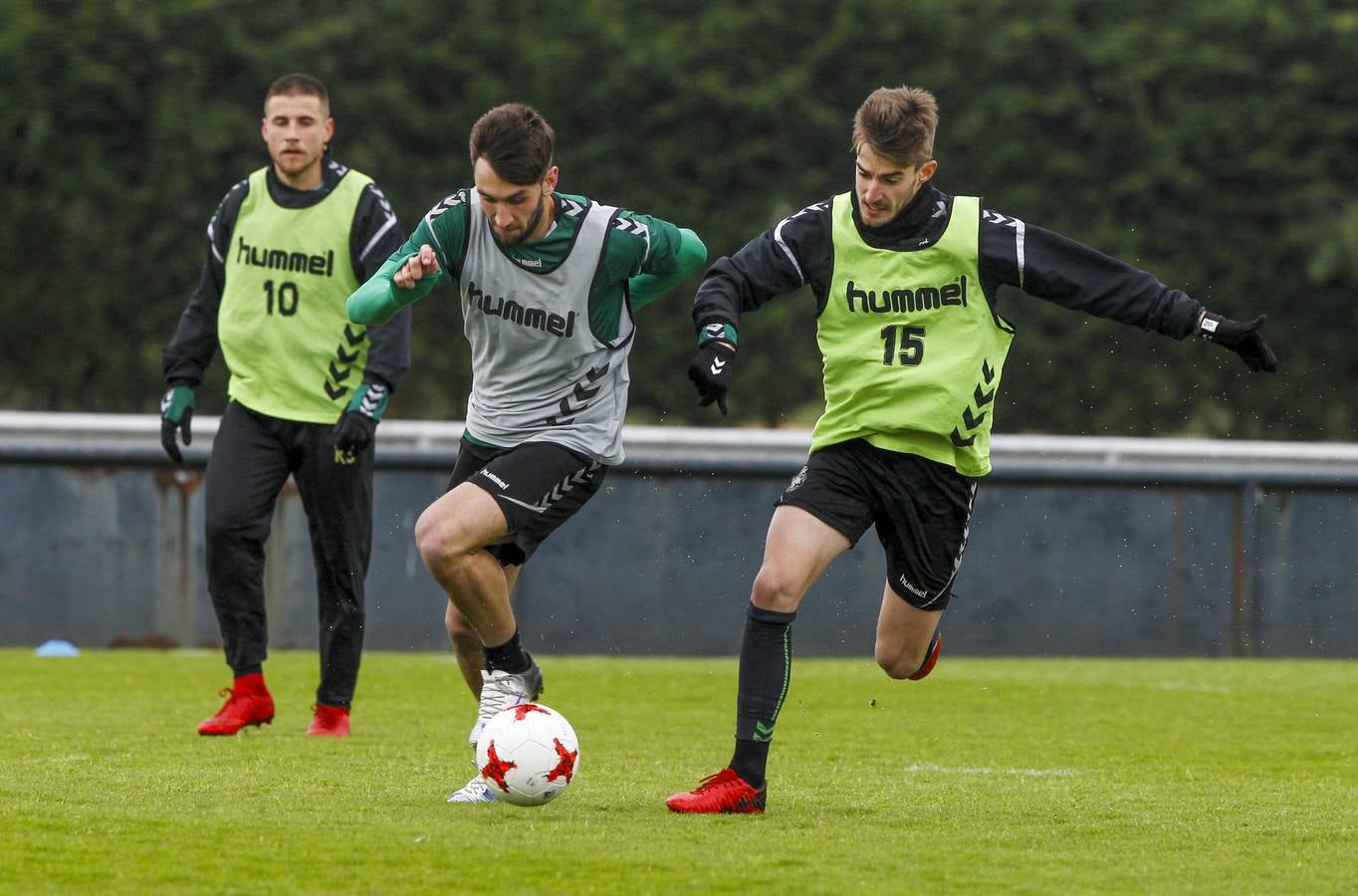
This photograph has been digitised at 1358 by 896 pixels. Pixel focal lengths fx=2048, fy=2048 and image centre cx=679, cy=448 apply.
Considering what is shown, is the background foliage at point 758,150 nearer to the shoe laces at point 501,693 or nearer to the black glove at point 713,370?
the shoe laces at point 501,693

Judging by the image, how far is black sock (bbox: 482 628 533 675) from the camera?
6.23 metres

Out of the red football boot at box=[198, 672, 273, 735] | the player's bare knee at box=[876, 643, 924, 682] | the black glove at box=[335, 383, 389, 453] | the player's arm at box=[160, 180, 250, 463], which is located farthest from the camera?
the player's arm at box=[160, 180, 250, 463]

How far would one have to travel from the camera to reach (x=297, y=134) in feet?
25.9

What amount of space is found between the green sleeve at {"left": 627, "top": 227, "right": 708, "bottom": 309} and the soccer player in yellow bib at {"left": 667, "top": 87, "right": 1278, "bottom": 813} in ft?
Result: 0.82

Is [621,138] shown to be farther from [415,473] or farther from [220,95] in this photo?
[415,473]

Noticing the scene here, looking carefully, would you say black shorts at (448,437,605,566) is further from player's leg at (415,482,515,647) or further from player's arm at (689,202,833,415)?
player's arm at (689,202,833,415)

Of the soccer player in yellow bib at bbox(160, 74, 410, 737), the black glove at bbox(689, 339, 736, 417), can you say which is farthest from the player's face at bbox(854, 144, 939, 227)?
the soccer player in yellow bib at bbox(160, 74, 410, 737)

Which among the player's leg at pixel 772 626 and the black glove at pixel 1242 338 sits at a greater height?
the black glove at pixel 1242 338

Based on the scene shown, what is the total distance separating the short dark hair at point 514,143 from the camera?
5.88 metres

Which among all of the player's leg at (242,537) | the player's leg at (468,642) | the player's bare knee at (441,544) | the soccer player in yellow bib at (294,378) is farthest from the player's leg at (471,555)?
the player's leg at (242,537)

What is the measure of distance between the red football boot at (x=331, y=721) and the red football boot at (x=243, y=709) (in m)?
0.18

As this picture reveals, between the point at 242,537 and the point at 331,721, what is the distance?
2.59 feet

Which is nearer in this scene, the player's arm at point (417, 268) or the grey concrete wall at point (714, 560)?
the player's arm at point (417, 268)

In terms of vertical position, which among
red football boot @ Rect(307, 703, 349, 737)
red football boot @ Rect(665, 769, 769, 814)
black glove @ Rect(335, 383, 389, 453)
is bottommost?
red football boot @ Rect(307, 703, 349, 737)
